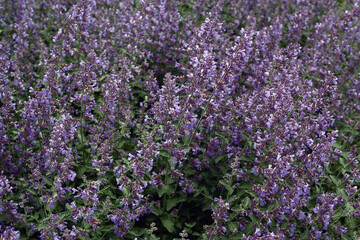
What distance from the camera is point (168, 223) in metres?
5.88

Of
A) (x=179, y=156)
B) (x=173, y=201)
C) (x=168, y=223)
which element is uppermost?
(x=179, y=156)

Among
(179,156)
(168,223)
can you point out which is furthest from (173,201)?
(179,156)

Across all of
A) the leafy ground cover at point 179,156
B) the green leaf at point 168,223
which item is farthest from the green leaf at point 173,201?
the green leaf at point 168,223

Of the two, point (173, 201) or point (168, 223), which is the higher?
point (173, 201)

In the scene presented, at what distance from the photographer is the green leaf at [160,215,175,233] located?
5796mm

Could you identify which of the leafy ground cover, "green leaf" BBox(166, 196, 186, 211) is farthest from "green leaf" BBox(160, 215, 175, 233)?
"green leaf" BBox(166, 196, 186, 211)

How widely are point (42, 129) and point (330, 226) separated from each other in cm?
454

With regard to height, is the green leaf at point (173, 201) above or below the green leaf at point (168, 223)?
above

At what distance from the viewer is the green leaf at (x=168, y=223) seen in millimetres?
5796

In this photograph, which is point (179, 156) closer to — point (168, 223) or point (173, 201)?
point (173, 201)

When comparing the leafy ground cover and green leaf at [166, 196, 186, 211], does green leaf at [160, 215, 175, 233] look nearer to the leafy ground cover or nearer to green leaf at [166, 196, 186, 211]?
the leafy ground cover

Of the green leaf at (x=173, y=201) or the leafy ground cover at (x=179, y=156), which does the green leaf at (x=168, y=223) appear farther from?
the green leaf at (x=173, y=201)

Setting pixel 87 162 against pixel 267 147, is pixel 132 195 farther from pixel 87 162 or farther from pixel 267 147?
pixel 267 147

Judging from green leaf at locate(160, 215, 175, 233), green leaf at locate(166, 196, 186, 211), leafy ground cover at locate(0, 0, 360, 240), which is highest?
leafy ground cover at locate(0, 0, 360, 240)
